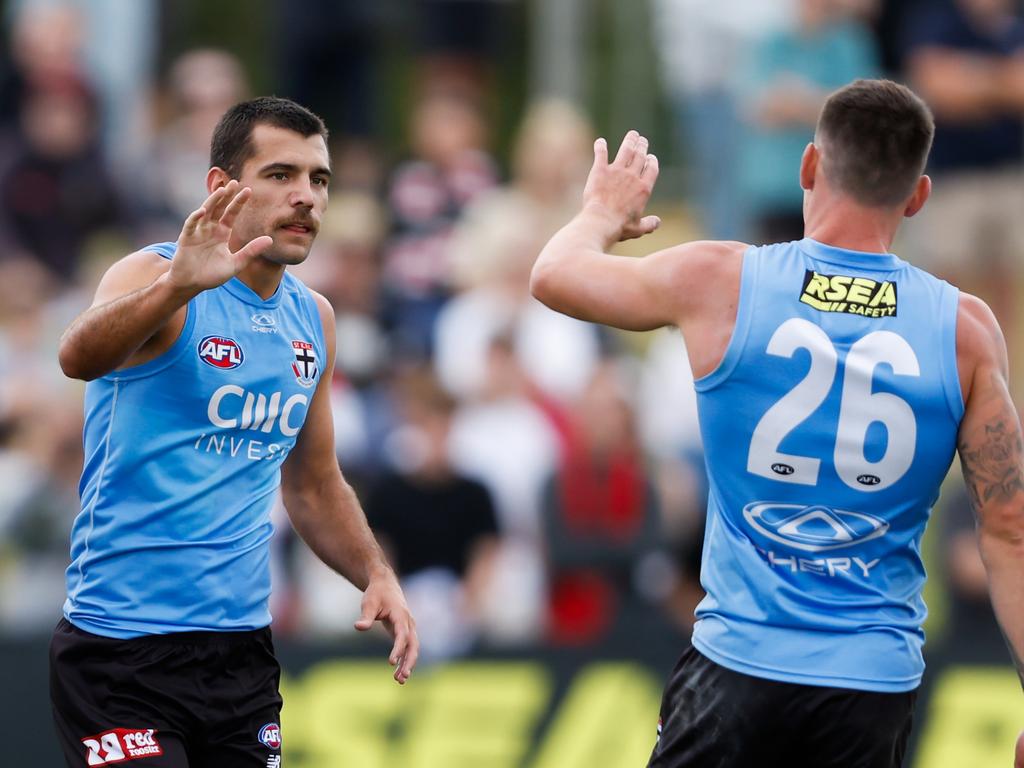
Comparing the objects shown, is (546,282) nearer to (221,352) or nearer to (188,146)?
(221,352)

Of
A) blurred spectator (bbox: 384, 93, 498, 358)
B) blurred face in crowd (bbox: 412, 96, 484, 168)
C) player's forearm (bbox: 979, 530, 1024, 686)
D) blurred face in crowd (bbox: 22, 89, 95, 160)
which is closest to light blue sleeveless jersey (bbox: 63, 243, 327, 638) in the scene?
player's forearm (bbox: 979, 530, 1024, 686)

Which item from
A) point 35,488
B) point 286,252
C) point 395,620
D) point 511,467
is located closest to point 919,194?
point 286,252

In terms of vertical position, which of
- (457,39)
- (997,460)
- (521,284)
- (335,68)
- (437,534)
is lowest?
(437,534)

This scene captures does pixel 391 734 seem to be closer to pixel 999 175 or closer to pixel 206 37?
pixel 999 175

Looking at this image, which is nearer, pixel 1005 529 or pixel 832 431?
pixel 832 431

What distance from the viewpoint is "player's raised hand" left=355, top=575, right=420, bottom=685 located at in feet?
18.8

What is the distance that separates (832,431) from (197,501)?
2.03m

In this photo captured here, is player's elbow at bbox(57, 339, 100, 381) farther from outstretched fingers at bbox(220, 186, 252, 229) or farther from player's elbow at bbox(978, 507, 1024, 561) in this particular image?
player's elbow at bbox(978, 507, 1024, 561)

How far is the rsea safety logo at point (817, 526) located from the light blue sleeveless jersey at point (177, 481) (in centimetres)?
170

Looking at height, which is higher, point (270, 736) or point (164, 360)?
point (164, 360)

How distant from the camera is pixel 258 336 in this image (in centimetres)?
→ 566

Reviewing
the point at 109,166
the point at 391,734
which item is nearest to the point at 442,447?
the point at 391,734

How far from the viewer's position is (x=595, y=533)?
10.2 m

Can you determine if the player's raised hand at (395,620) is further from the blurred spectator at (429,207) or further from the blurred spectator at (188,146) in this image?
the blurred spectator at (188,146)
